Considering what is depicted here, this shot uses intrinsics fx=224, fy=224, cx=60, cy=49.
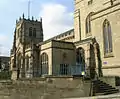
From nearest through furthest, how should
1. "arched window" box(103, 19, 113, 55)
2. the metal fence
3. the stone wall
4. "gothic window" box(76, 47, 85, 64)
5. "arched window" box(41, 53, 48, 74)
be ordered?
the stone wall < the metal fence < "arched window" box(103, 19, 113, 55) < "gothic window" box(76, 47, 85, 64) < "arched window" box(41, 53, 48, 74)

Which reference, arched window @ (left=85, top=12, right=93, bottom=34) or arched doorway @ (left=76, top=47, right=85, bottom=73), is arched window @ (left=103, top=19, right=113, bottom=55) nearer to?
arched doorway @ (left=76, top=47, right=85, bottom=73)

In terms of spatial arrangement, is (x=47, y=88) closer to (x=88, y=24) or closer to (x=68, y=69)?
(x=68, y=69)

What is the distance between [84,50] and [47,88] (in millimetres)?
11990

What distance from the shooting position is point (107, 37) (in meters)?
29.8

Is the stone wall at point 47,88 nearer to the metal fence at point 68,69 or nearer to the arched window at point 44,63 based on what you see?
the metal fence at point 68,69

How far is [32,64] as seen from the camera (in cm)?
3800

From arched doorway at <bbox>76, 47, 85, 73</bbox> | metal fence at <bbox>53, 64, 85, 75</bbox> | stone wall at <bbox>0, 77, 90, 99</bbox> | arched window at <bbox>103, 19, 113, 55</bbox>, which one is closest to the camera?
stone wall at <bbox>0, 77, 90, 99</bbox>

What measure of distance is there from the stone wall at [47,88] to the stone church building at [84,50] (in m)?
2.38

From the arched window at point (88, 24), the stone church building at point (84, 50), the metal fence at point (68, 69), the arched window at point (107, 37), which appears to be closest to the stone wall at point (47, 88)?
the stone church building at point (84, 50)

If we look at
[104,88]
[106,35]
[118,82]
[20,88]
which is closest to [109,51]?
[106,35]

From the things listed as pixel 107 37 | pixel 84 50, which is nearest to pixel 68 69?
pixel 84 50

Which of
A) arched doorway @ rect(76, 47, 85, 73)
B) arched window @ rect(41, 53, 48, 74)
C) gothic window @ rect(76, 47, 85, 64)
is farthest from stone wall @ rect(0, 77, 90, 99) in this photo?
gothic window @ rect(76, 47, 85, 64)

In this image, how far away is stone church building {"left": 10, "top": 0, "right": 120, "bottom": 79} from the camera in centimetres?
2859

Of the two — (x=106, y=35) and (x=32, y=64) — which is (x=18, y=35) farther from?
(x=106, y=35)
